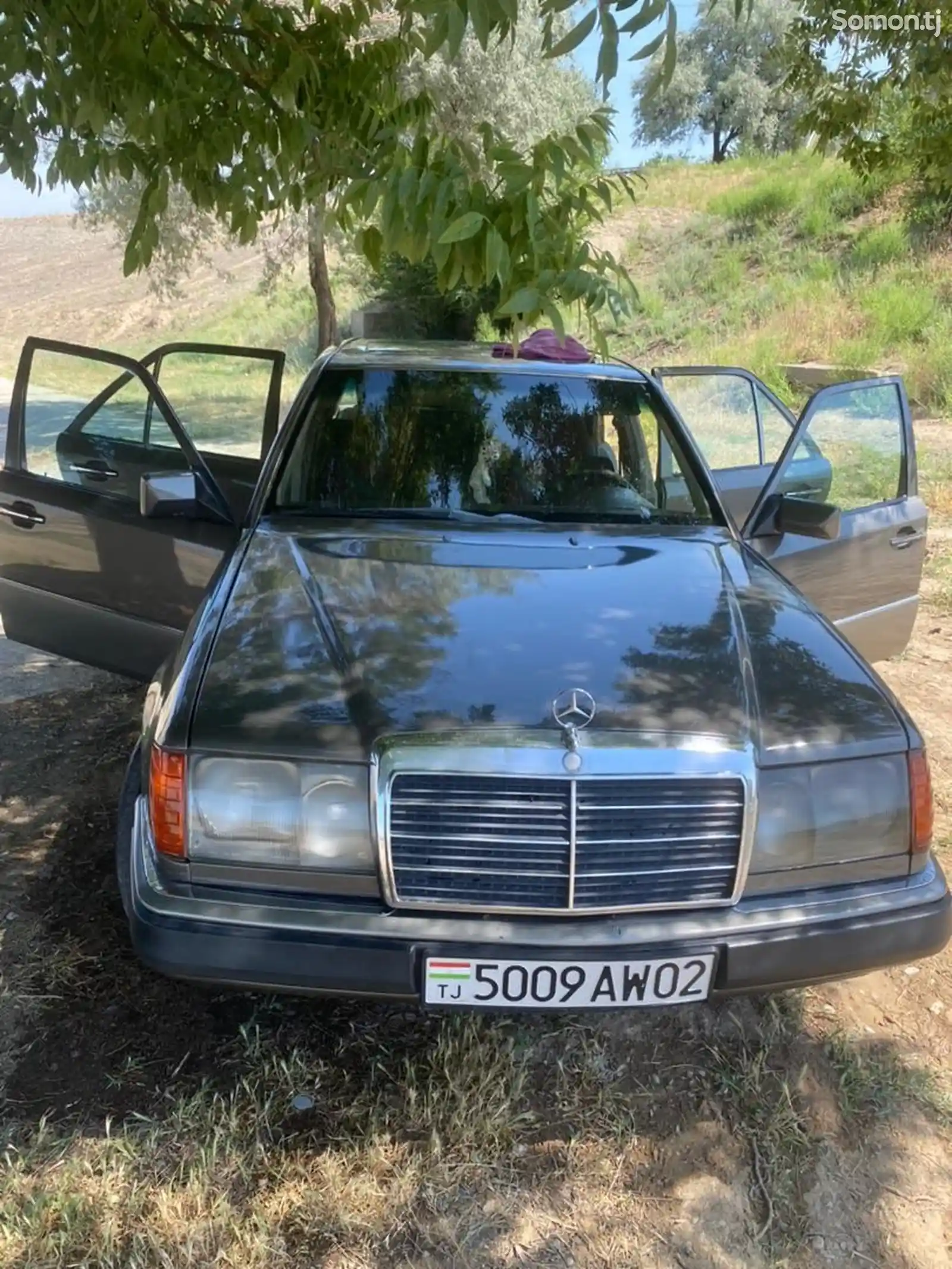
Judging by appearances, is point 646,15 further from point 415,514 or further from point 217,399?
point 217,399

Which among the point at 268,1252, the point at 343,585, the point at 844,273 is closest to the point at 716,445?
the point at 343,585

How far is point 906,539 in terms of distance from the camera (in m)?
4.12

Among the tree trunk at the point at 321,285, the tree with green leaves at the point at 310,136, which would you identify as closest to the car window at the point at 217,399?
the tree with green leaves at the point at 310,136

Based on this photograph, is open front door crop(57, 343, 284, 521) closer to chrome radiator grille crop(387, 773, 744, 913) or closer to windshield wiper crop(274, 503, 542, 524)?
windshield wiper crop(274, 503, 542, 524)

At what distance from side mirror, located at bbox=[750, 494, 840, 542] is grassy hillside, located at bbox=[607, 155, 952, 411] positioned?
35.9ft

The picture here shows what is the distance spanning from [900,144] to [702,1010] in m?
6.66

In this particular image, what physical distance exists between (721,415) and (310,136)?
4.74 metres

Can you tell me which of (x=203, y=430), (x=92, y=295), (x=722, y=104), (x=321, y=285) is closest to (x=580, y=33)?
(x=203, y=430)

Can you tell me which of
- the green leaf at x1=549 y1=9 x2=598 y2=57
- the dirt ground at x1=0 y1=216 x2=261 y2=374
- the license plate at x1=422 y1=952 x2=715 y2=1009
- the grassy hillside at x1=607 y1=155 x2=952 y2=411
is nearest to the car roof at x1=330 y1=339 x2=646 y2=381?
the green leaf at x1=549 y1=9 x2=598 y2=57

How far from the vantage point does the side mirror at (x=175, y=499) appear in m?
3.46

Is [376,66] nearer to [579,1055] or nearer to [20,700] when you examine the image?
[579,1055]

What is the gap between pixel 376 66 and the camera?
3.12 m

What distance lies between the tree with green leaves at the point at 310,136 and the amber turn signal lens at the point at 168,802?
3.80 feet

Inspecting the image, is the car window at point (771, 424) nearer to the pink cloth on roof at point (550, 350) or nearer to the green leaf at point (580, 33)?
the pink cloth on roof at point (550, 350)
